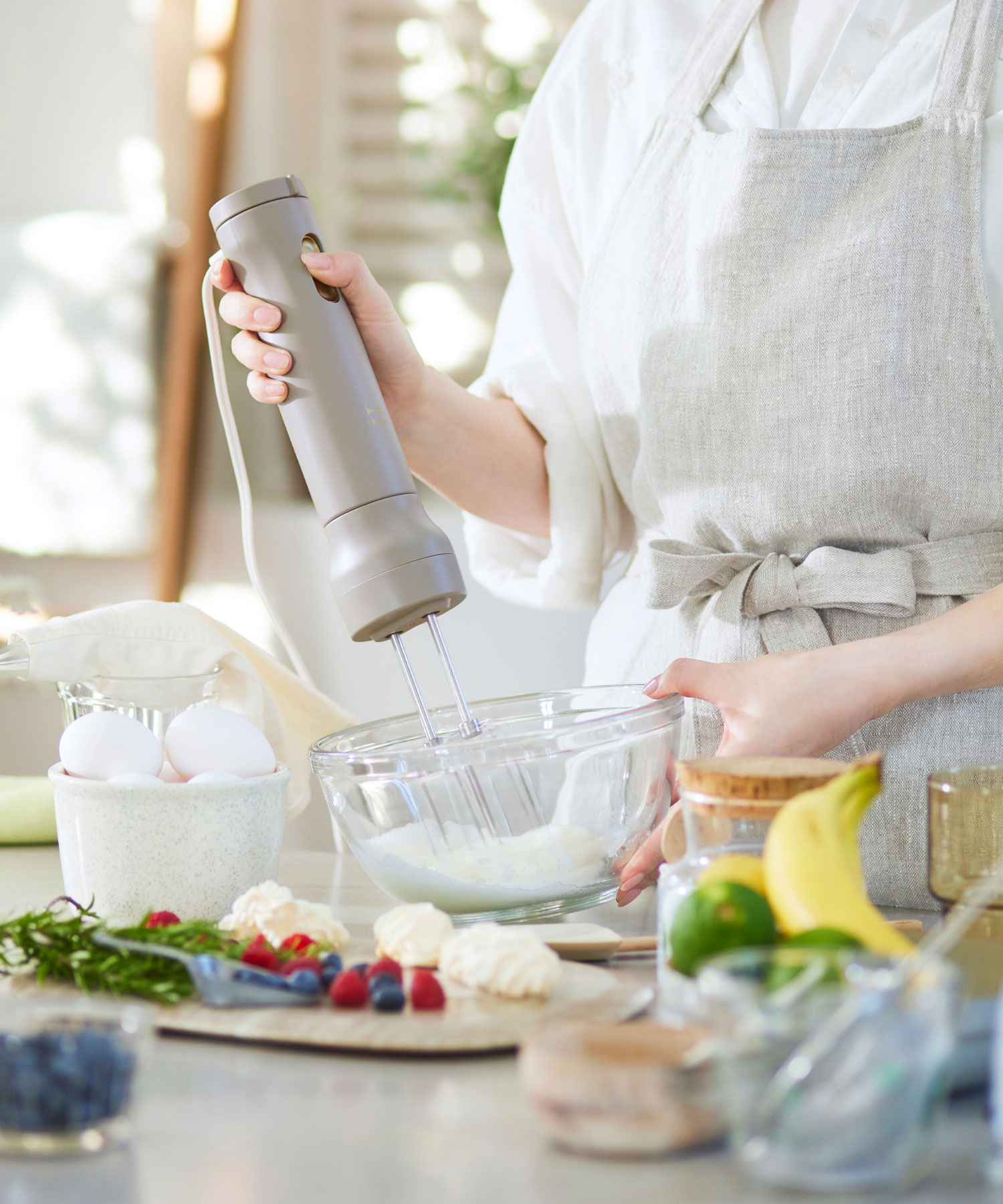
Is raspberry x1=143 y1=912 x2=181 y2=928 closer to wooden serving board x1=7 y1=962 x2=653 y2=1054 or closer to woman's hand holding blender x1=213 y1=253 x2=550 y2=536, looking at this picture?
wooden serving board x1=7 y1=962 x2=653 y2=1054

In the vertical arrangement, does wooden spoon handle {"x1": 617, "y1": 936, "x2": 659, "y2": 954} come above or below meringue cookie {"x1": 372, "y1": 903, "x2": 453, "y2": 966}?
below

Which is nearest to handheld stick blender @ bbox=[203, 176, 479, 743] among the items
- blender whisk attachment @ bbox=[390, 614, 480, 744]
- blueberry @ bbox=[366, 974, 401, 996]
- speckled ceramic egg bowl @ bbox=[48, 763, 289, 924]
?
blender whisk attachment @ bbox=[390, 614, 480, 744]

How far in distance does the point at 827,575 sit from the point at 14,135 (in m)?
2.17

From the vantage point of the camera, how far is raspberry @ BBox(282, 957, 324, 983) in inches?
24.2

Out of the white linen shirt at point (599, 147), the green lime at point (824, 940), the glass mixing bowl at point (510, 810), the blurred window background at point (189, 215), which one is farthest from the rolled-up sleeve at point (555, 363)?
the blurred window background at point (189, 215)

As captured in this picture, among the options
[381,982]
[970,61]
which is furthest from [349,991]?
[970,61]

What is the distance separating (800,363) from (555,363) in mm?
307

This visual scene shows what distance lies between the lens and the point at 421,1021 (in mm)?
585

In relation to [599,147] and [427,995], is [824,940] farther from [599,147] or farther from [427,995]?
[599,147]

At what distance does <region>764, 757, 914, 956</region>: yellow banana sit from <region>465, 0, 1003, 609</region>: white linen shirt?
0.54 metres

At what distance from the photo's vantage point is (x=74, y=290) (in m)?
2.44

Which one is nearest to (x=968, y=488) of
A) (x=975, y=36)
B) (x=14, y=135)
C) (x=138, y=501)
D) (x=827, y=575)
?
(x=827, y=575)

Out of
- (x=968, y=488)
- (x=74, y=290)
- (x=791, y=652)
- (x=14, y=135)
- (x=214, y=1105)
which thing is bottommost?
(x=214, y=1105)

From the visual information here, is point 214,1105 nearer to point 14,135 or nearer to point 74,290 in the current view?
point 74,290
